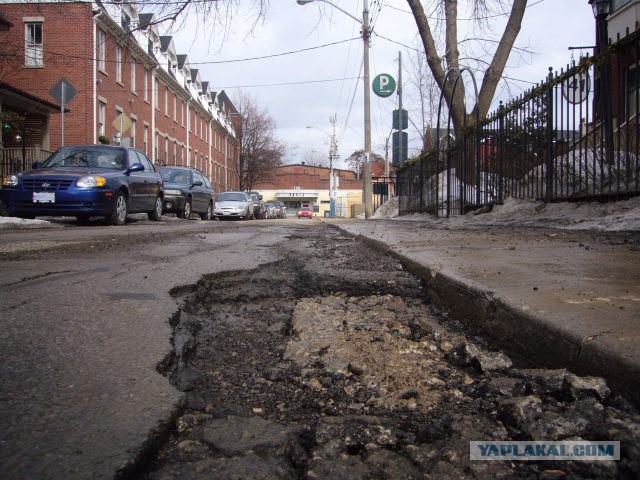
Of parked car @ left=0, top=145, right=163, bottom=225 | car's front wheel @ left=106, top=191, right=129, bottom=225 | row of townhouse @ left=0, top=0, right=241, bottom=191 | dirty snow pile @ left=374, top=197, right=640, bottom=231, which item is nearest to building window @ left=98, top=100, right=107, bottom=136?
row of townhouse @ left=0, top=0, right=241, bottom=191

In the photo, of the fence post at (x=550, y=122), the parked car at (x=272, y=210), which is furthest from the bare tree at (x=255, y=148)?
the fence post at (x=550, y=122)

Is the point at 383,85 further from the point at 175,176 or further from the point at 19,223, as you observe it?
the point at 19,223

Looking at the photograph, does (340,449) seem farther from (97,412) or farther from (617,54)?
(617,54)

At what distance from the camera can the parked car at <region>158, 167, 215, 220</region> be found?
15.1m

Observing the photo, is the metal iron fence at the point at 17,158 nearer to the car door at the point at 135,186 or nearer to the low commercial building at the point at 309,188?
the car door at the point at 135,186

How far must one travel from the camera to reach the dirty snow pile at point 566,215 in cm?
502

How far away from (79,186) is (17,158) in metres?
9.44

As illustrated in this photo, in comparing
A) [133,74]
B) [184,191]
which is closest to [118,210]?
[184,191]

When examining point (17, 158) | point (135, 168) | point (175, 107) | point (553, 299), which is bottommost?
point (553, 299)

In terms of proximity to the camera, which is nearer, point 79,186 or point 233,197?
point 79,186

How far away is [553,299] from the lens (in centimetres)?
193

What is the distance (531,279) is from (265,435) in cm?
175

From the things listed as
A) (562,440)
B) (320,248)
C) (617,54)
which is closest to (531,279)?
(562,440)

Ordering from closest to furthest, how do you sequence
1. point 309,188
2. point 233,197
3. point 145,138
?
point 233,197 < point 145,138 < point 309,188
